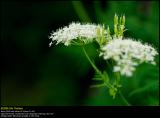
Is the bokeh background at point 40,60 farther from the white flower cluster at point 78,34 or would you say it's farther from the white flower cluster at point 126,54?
the white flower cluster at point 126,54

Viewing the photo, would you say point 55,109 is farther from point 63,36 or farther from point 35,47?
point 35,47

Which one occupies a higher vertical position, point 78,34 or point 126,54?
point 78,34

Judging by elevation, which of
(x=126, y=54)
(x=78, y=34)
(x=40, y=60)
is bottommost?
(x=126, y=54)

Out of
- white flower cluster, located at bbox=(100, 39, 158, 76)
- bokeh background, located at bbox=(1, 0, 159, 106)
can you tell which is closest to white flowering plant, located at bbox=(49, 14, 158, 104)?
white flower cluster, located at bbox=(100, 39, 158, 76)

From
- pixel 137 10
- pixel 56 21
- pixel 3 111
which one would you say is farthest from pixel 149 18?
pixel 3 111

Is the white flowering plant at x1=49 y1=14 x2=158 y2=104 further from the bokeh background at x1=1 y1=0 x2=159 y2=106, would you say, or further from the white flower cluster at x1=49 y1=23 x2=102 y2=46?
the bokeh background at x1=1 y1=0 x2=159 y2=106

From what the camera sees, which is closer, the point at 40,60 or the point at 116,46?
the point at 116,46

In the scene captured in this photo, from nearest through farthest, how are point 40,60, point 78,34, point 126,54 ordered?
point 126,54
point 78,34
point 40,60

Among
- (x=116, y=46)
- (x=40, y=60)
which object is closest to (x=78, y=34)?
(x=116, y=46)

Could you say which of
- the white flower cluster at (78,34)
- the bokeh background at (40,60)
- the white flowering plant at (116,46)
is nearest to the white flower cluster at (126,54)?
the white flowering plant at (116,46)

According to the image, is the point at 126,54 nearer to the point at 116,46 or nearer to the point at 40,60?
the point at 116,46
